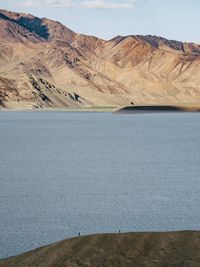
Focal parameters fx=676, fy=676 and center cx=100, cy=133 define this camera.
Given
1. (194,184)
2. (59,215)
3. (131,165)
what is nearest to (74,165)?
(131,165)

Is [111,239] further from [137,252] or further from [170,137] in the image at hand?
[170,137]

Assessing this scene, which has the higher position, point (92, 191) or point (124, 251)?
point (92, 191)

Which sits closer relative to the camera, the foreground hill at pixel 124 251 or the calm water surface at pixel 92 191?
the foreground hill at pixel 124 251

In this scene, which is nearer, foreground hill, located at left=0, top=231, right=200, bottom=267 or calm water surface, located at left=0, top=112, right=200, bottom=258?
foreground hill, located at left=0, top=231, right=200, bottom=267

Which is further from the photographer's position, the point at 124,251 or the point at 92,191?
the point at 92,191
